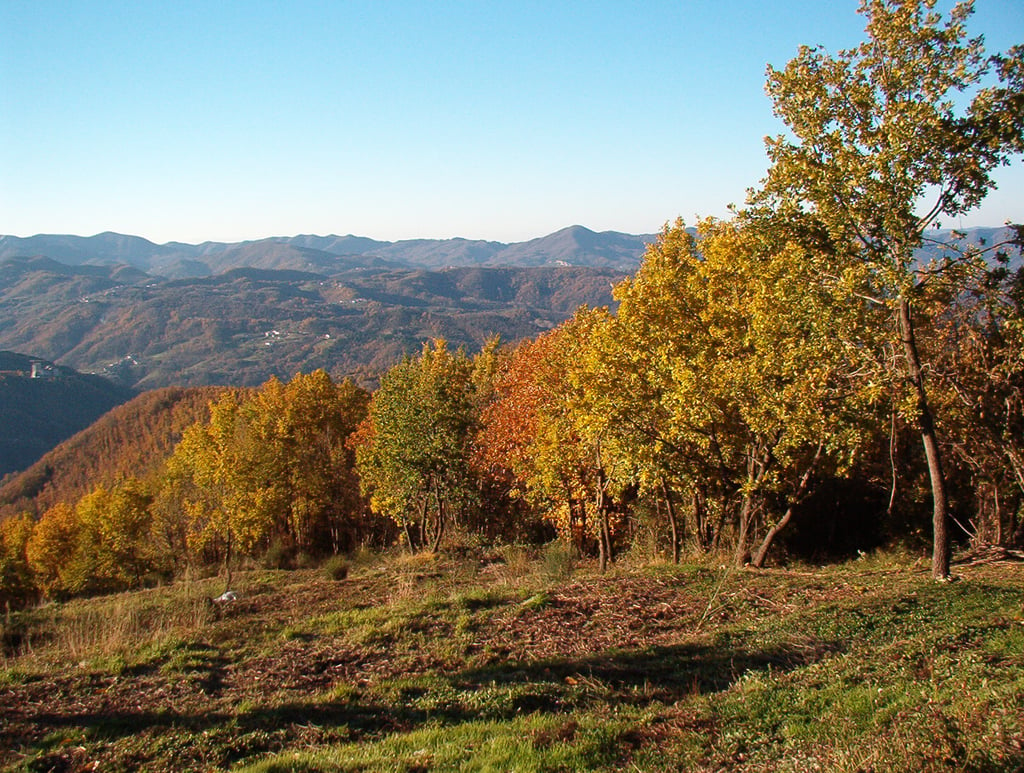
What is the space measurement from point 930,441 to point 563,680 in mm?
8324

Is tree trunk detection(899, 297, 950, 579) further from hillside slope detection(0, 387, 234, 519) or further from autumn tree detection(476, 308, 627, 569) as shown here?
hillside slope detection(0, 387, 234, 519)

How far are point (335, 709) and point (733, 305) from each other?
39.5ft

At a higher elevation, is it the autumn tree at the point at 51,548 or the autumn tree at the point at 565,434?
the autumn tree at the point at 565,434

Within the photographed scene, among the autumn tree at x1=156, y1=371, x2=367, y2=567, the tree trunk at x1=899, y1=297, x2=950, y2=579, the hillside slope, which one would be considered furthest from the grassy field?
the hillside slope

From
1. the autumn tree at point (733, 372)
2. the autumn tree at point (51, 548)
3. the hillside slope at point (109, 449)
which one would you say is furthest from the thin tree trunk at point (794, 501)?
the hillside slope at point (109, 449)

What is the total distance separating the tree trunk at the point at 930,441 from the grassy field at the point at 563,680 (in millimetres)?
600

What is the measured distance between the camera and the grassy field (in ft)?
20.5

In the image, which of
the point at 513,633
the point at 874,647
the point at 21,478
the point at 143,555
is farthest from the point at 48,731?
the point at 21,478

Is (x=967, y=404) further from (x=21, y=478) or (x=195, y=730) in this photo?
(x=21, y=478)

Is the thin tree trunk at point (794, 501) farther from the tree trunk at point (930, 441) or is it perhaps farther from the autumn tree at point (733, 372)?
the tree trunk at point (930, 441)

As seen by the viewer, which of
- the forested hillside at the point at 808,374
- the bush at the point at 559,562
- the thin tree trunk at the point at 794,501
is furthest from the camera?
the bush at the point at 559,562

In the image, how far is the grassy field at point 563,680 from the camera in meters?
6.24

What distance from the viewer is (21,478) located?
144375mm

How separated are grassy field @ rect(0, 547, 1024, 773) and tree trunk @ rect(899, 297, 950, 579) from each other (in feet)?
1.97
